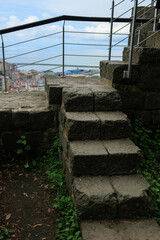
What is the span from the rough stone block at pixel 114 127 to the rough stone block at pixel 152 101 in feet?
2.95

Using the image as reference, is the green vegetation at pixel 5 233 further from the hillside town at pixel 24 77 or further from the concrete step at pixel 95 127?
the hillside town at pixel 24 77

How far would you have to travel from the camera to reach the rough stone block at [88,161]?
7.03 feet

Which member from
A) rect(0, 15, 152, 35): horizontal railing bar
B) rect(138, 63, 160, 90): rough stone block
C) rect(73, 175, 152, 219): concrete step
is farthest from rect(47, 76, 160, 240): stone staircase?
rect(0, 15, 152, 35): horizontal railing bar

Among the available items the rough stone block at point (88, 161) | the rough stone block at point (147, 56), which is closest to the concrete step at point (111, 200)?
the rough stone block at point (88, 161)

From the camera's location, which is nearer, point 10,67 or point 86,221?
point 86,221

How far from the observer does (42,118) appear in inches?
124

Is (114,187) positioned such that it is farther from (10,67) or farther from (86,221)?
(10,67)

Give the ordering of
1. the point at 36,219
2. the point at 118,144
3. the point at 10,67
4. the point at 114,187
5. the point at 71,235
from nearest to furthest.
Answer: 1. the point at 71,235
2. the point at 114,187
3. the point at 36,219
4. the point at 118,144
5. the point at 10,67

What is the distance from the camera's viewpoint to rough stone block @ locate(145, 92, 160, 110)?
10.6 feet

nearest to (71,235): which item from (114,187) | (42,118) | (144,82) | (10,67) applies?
(114,187)

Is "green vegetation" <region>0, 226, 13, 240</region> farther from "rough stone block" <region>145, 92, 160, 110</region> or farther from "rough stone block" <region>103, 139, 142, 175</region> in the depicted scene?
"rough stone block" <region>145, 92, 160, 110</region>

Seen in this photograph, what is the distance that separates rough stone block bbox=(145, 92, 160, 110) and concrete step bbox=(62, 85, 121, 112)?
689mm

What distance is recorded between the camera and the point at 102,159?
85.8 inches

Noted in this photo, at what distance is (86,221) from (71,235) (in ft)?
0.55
